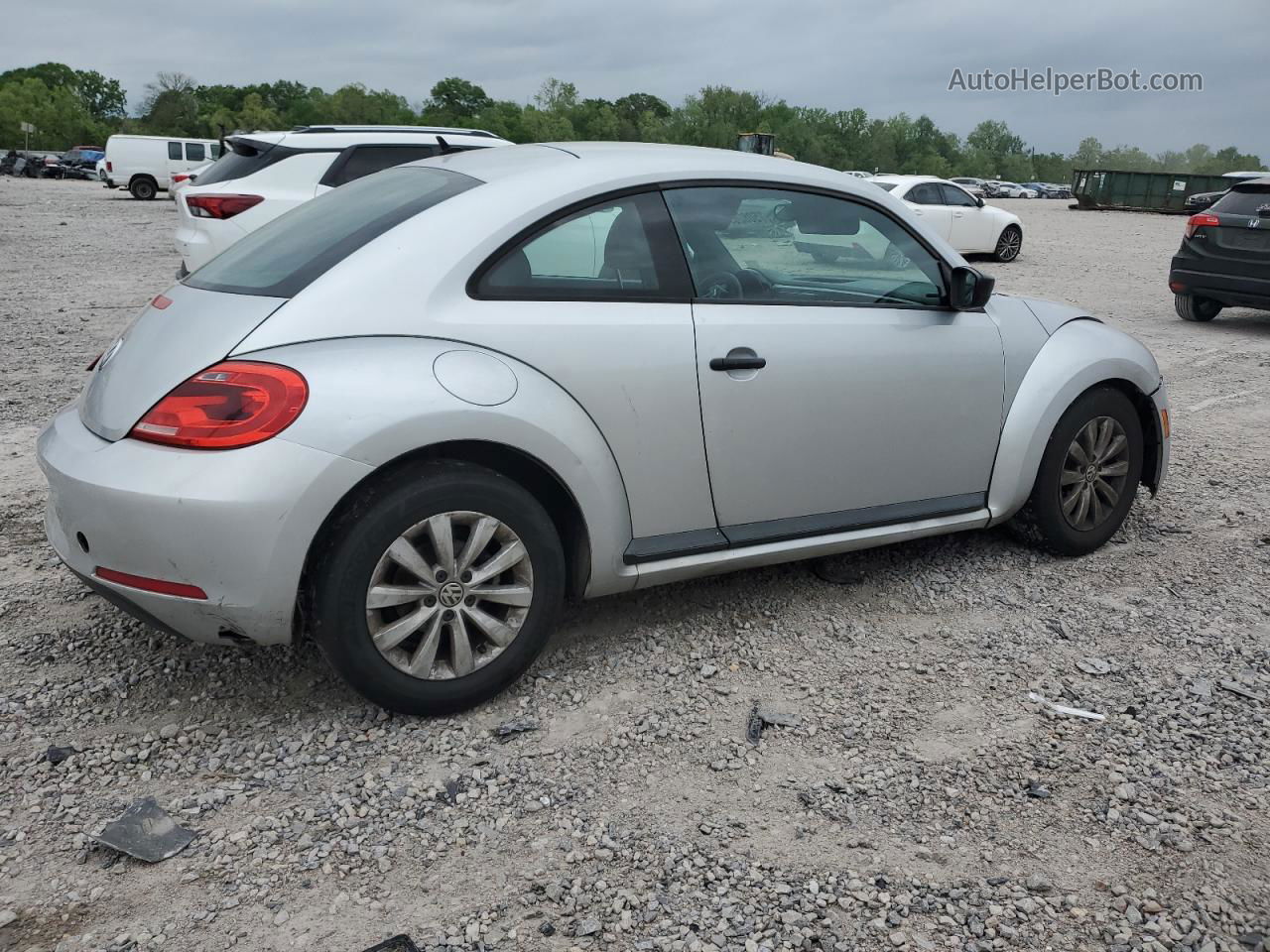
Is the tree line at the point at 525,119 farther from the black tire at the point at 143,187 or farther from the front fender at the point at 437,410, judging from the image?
the front fender at the point at 437,410

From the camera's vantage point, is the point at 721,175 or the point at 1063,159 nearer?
the point at 721,175

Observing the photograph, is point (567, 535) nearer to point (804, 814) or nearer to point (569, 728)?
point (569, 728)

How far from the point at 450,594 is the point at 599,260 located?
3.86 ft

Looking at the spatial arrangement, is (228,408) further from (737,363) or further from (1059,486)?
(1059,486)

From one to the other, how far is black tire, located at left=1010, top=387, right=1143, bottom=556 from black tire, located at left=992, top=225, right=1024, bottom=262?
49.4 ft

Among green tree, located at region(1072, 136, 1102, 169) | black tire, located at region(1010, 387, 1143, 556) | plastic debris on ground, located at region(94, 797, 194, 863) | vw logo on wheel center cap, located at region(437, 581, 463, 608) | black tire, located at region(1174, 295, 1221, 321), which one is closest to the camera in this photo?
plastic debris on ground, located at region(94, 797, 194, 863)

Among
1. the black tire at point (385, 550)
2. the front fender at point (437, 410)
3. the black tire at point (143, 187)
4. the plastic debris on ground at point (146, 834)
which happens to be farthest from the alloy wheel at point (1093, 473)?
the black tire at point (143, 187)

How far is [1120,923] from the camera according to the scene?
8.43 ft

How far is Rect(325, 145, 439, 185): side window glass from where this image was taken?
955 cm

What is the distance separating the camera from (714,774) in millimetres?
3166

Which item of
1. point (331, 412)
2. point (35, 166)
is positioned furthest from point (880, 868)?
point (35, 166)

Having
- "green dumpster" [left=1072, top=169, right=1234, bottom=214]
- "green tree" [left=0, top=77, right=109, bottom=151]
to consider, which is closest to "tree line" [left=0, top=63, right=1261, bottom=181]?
"green tree" [left=0, top=77, right=109, bottom=151]

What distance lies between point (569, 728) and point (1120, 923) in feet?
5.21

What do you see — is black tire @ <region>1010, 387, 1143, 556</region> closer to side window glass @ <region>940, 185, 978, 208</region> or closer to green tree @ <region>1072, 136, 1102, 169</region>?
side window glass @ <region>940, 185, 978, 208</region>
